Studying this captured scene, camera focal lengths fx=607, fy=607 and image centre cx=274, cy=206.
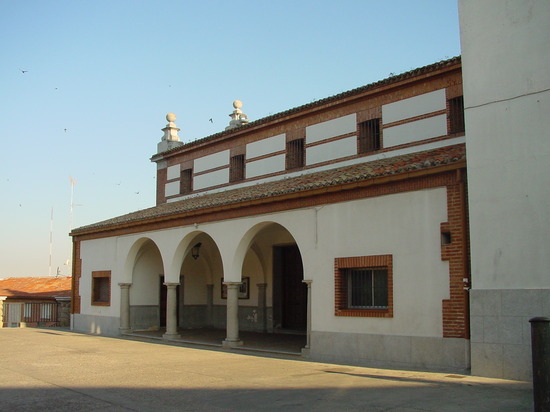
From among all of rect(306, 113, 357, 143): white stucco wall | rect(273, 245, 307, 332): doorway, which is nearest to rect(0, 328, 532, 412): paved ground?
rect(273, 245, 307, 332): doorway

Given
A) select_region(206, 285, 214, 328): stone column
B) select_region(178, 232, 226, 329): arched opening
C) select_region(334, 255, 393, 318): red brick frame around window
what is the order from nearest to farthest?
select_region(334, 255, 393, 318): red brick frame around window < select_region(178, 232, 226, 329): arched opening < select_region(206, 285, 214, 328): stone column

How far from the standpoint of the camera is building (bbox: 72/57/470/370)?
11.1 metres

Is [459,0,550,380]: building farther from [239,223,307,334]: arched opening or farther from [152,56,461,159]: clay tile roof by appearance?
[239,223,307,334]: arched opening

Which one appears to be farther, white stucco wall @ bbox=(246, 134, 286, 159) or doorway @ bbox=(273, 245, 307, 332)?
doorway @ bbox=(273, 245, 307, 332)

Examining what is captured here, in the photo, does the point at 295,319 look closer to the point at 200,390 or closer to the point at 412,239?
the point at 412,239

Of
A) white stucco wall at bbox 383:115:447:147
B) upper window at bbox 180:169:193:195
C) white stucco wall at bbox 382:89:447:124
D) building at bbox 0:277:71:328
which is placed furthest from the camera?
building at bbox 0:277:71:328

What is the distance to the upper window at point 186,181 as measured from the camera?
23094 millimetres

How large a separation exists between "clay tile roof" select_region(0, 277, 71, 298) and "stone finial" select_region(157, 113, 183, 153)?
10.7m

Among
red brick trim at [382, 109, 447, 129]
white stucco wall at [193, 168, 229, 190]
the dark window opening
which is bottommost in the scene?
the dark window opening

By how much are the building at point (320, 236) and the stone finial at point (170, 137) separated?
65 mm

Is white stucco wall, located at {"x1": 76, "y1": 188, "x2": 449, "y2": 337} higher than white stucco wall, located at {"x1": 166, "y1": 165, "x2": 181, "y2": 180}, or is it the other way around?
white stucco wall, located at {"x1": 166, "y1": 165, "x2": 181, "y2": 180}

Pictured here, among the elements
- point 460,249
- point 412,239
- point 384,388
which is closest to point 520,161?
point 460,249

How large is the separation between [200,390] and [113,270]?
41.6ft

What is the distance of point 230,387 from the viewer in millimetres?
9445
